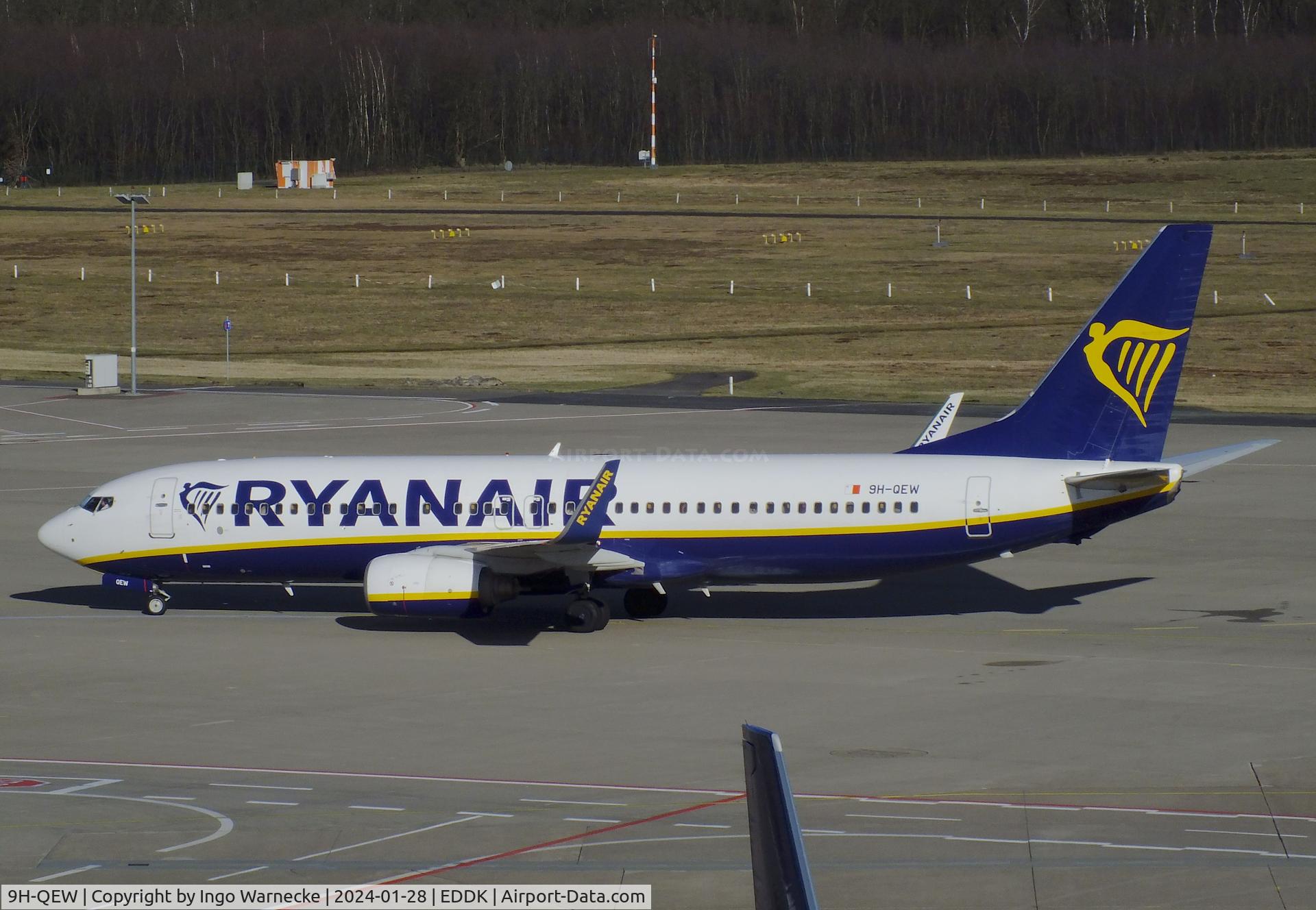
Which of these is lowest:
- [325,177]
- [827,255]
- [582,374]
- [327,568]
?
[327,568]

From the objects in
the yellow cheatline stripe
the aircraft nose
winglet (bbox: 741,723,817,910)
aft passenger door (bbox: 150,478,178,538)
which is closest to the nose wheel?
the yellow cheatline stripe

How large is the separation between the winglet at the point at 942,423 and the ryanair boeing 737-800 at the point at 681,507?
12.8 feet

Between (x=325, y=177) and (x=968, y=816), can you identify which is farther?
(x=325, y=177)

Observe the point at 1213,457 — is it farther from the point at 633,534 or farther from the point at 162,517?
the point at 162,517

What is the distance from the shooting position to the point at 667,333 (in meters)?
105

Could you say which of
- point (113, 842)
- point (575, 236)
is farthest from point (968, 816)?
point (575, 236)

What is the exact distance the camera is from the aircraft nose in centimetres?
4091

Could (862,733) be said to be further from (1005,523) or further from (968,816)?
(1005,523)

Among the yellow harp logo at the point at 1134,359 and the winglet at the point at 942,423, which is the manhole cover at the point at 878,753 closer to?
the yellow harp logo at the point at 1134,359

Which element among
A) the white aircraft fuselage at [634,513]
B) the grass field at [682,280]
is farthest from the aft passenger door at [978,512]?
the grass field at [682,280]

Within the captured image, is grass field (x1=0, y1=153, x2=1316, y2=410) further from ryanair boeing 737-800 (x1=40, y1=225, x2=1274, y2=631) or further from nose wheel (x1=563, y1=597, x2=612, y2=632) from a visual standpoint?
nose wheel (x1=563, y1=597, x2=612, y2=632)

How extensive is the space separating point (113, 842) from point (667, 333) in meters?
82.9

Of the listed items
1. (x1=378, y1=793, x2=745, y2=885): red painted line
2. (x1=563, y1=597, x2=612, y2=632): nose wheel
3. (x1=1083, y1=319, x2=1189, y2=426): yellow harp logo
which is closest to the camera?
(x1=378, y1=793, x2=745, y2=885): red painted line

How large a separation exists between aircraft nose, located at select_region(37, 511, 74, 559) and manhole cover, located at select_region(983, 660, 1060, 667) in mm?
22299
